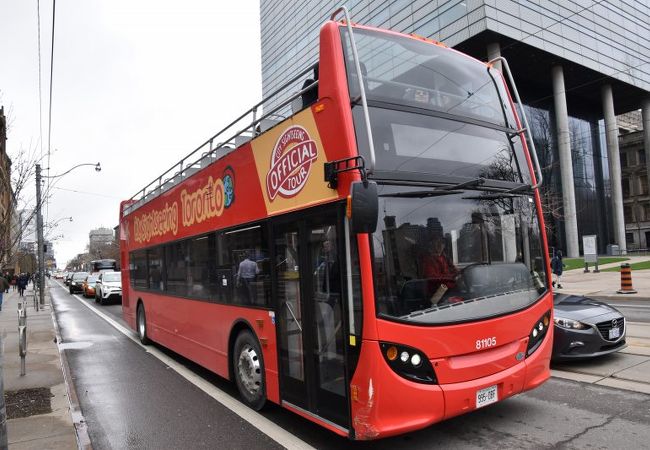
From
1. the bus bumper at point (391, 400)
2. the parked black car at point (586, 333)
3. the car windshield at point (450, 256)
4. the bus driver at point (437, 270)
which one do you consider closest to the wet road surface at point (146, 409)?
the bus bumper at point (391, 400)

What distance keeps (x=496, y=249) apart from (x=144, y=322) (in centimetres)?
869

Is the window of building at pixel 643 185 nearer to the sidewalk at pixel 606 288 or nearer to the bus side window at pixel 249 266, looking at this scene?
the sidewalk at pixel 606 288

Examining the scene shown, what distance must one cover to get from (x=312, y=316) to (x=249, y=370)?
66.7 inches

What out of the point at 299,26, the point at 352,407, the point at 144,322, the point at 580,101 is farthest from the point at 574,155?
the point at 352,407

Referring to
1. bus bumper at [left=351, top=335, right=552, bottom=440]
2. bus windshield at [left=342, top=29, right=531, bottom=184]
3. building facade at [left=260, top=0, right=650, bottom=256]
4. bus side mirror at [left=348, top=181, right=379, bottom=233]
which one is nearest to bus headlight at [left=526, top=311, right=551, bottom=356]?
bus bumper at [left=351, top=335, right=552, bottom=440]

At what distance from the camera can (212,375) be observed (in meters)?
7.63

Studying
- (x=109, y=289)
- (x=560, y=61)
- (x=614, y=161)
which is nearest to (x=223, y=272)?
(x=109, y=289)

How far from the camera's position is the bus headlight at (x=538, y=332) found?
4.52m

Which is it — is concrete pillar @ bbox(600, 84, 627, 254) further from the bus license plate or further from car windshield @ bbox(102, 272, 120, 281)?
the bus license plate

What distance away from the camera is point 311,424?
5.11 metres

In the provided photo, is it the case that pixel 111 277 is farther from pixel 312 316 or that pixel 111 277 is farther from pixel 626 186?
pixel 626 186

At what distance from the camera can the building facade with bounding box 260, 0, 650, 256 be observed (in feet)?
112

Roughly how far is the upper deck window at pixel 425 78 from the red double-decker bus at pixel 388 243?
0.02 meters

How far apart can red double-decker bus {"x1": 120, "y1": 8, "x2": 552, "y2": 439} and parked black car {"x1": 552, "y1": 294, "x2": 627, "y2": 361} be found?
2123 millimetres
